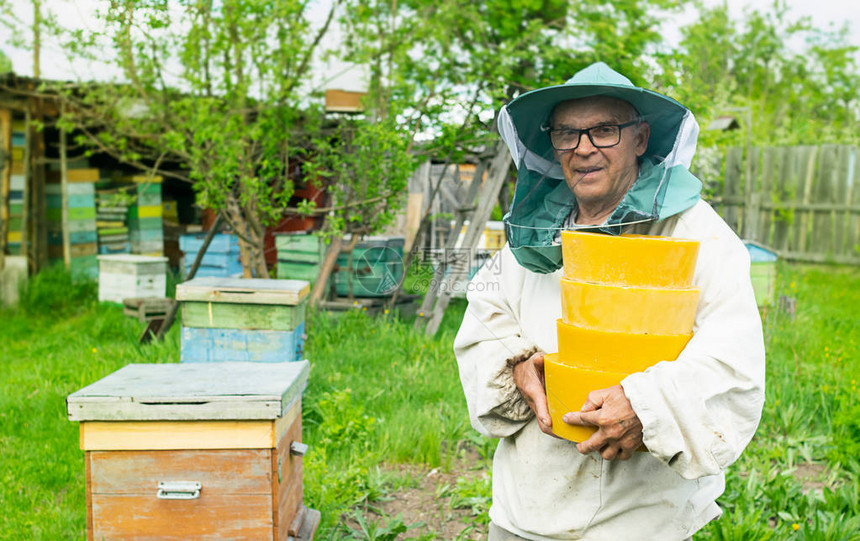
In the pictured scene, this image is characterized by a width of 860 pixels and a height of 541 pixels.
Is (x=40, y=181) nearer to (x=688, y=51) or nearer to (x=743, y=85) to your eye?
(x=688, y=51)

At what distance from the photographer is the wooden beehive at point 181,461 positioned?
2.24 m

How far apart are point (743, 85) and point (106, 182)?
24.6m

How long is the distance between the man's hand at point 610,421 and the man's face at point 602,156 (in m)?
0.53

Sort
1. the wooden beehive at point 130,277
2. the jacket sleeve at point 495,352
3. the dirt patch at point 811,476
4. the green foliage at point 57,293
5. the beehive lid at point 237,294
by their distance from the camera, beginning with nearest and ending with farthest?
the jacket sleeve at point 495,352, the dirt patch at point 811,476, the beehive lid at point 237,294, the wooden beehive at point 130,277, the green foliage at point 57,293

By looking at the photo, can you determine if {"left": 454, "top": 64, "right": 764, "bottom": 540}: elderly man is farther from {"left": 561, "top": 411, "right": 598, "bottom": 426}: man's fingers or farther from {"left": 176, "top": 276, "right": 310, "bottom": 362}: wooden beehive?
{"left": 176, "top": 276, "right": 310, "bottom": 362}: wooden beehive

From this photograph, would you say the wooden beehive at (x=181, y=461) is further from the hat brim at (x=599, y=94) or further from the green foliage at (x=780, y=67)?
the green foliage at (x=780, y=67)

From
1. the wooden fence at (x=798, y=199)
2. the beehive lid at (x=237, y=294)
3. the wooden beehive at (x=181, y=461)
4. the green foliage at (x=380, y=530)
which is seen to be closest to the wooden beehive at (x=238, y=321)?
the beehive lid at (x=237, y=294)

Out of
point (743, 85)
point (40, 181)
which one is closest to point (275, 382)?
point (40, 181)

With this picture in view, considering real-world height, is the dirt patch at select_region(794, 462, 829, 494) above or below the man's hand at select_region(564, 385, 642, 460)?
below

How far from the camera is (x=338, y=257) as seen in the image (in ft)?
23.9

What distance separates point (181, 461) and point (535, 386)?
4.26 ft

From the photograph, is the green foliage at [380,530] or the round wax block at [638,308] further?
the green foliage at [380,530]

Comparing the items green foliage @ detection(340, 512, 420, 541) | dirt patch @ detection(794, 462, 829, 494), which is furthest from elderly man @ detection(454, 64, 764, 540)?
dirt patch @ detection(794, 462, 829, 494)

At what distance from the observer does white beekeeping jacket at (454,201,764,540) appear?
4.27 ft
